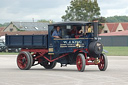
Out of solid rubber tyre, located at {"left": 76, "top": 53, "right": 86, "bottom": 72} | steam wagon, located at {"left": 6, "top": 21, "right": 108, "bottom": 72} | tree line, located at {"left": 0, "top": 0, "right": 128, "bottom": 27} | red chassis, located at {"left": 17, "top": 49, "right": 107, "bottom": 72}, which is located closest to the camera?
solid rubber tyre, located at {"left": 76, "top": 53, "right": 86, "bottom": 72}

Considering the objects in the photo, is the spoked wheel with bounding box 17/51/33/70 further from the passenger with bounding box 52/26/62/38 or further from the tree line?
the tree line

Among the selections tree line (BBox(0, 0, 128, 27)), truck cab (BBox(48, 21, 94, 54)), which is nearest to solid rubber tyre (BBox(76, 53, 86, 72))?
truck cab (BBox(48, 21, 94, 54))

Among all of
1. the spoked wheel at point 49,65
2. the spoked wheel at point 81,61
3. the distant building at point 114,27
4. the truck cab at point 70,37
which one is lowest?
the spoked wheel at point 49,65

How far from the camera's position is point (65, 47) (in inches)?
788

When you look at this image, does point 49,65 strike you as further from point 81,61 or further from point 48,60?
point 81,61

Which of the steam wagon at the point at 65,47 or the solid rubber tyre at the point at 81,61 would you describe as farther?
the steam wagon at the point at 65,47

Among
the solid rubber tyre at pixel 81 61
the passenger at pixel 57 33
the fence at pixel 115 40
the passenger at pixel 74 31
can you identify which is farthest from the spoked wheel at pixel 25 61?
the fence at pixel 115 40

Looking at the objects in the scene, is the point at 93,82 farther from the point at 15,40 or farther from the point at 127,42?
the point at 127,42

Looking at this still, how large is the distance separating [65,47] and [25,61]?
2.14 metres

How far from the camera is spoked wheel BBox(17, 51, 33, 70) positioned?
20.4m

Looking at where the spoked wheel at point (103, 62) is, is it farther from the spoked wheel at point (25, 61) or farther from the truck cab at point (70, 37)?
the spoked wheel at point (25, 61)

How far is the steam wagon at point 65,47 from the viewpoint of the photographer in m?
19.3

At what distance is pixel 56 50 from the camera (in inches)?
805

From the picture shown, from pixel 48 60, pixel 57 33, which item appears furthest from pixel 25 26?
pixel 57 33
